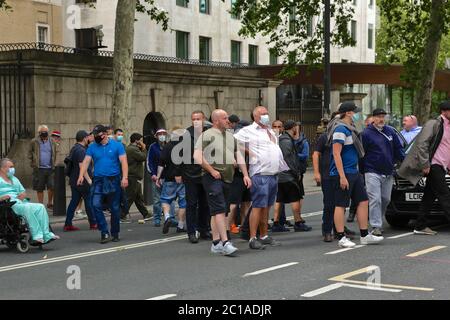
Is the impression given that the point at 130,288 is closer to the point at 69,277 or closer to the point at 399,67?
the point at 69,277

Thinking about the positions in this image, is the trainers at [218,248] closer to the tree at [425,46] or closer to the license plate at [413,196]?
the license plate at [413,196]

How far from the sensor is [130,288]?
7516 millimetres

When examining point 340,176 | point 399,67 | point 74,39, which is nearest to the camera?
point 340,176

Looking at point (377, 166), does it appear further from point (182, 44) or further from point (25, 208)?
point (182, 44)

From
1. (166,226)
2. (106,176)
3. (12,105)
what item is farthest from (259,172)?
(12,105)

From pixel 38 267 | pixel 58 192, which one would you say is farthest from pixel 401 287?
pixel 58 192

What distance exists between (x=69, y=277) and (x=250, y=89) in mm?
21258

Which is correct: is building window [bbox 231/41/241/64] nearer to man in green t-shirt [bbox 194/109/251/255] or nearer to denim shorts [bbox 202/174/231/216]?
man in green t-shirt [bbox 194/109/251/255]

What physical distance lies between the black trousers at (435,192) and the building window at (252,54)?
37.0m

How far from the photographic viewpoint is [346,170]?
10047 millimetres

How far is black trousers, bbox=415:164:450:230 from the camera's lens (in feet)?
35.6

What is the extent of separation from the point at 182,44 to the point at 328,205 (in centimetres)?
3272

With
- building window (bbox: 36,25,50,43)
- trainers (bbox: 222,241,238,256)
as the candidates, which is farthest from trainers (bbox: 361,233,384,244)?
building window (bbox: 36,25,50,43)

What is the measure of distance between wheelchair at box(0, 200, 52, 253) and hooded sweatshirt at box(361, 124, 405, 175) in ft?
15.2
